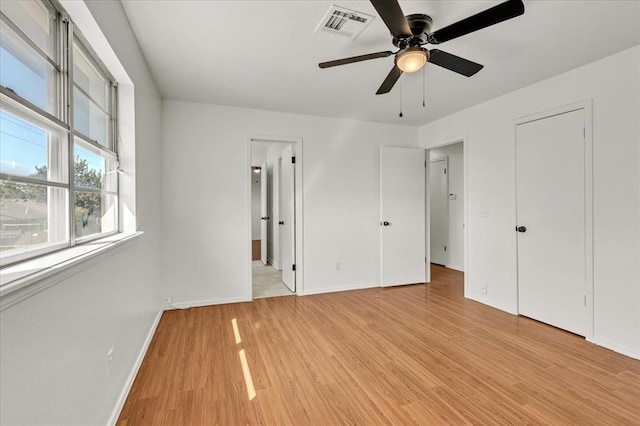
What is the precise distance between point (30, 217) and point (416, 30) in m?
2.23

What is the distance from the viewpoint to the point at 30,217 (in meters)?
1.08

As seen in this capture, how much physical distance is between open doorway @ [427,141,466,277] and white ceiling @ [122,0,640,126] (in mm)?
2280

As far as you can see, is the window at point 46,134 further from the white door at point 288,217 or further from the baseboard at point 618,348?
the baseboard at point 618,348

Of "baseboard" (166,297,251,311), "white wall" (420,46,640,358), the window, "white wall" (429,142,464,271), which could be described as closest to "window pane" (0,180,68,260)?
the window

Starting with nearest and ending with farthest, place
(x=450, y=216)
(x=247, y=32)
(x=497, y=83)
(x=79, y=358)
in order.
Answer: (x=79, y=358), (x=247, y=32), (x=497, y=83), (x=450, y=216)

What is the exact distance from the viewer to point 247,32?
2182 millimetres

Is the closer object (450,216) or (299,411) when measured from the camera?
(299,411)

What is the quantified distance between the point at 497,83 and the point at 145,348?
422 cm

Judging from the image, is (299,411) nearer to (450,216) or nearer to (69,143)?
(69,143)

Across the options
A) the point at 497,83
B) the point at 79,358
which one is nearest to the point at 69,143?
the point at 79,358

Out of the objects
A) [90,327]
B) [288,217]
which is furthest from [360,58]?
[288,217]

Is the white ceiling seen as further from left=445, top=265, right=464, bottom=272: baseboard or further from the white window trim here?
left=445, top=265, right=464, bottom=272: baseboard

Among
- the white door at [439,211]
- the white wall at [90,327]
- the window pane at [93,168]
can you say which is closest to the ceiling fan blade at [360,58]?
the white wall at [90,327]

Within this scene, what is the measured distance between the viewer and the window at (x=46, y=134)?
0.97 m
